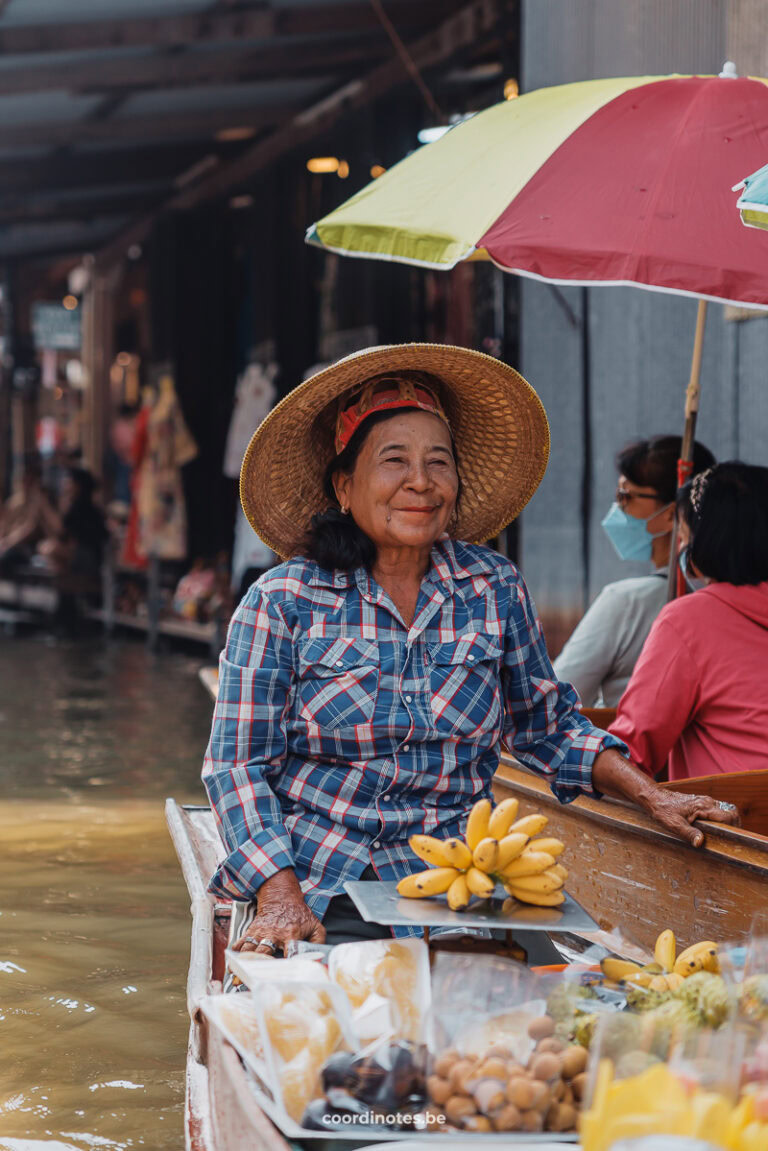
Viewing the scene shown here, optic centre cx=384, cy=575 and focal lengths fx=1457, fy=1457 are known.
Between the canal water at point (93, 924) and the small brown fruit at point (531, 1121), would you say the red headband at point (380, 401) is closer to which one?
the small brown fruit at point (531, 1121)

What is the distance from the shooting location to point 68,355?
71.0 ft

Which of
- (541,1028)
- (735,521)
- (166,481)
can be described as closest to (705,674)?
(735,521)

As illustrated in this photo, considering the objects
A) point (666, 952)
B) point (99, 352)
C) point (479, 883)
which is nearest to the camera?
point (479, 883)

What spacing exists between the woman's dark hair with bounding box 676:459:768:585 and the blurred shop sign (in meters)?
15.8

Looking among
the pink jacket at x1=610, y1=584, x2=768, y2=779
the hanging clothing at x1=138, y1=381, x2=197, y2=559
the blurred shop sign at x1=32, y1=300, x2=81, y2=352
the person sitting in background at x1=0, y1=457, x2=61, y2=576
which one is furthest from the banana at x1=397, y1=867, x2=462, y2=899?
the blurred shop sign at x1=32, y1=300, x2=81, y2=352

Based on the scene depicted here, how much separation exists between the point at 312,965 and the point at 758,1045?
74cm

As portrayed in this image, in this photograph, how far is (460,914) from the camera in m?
2.40

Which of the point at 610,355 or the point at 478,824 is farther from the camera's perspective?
the point at 610,355

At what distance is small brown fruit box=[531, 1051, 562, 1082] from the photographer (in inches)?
78.7

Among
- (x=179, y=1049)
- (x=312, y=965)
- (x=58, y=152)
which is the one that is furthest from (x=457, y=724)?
(x=58, y=152)

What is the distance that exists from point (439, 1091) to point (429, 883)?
1.54 feet

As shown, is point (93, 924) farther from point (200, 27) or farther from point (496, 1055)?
point (200, 27)

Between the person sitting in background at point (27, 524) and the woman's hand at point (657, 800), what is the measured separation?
1266cm

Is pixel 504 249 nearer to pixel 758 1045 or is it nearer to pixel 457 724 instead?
pixel 457 724
